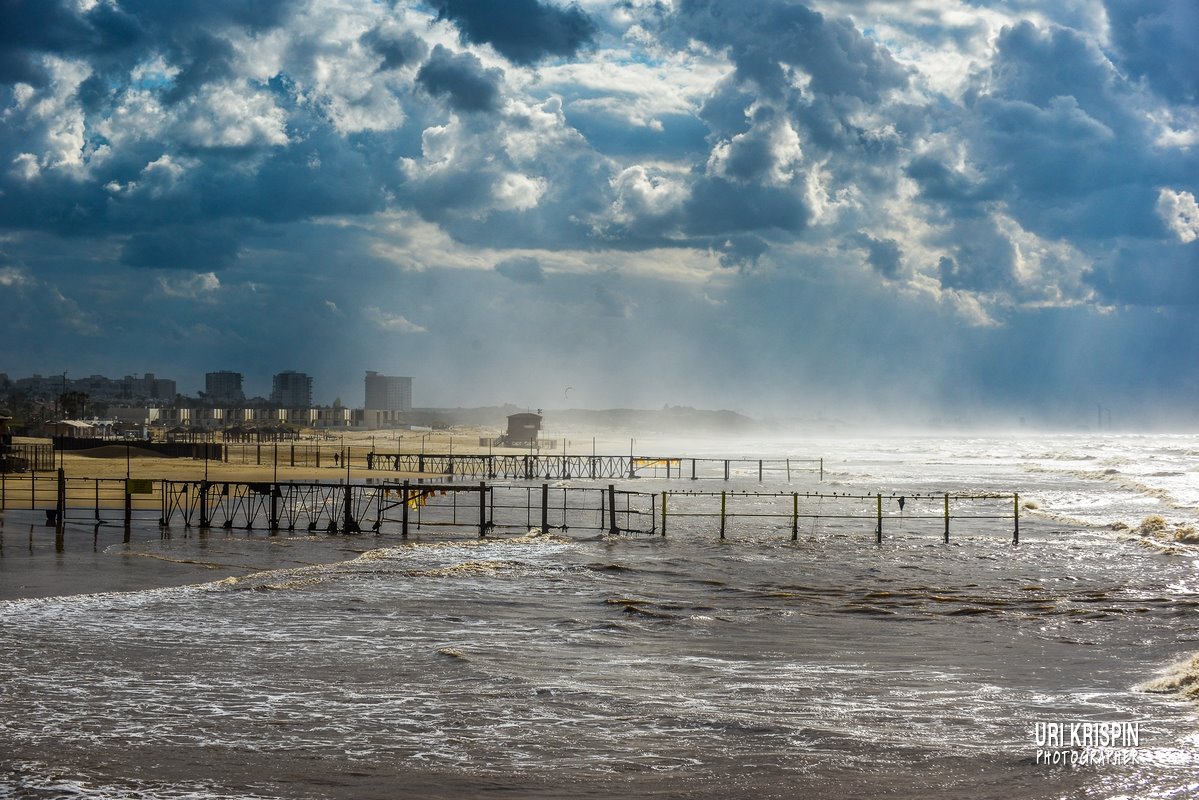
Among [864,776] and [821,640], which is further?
[821,640]

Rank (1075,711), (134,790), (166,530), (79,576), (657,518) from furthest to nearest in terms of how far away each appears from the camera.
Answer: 1. (657,518)
2. (166,530)
3. (79,576)
4. (1075,711)
5. (134,790)

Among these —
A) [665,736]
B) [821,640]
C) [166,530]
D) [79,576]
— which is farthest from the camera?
[166,530]

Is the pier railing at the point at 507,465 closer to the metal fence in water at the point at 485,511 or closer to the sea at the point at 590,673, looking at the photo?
the metal fence in water at the point at 485,511

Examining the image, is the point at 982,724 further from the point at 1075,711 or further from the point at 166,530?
→ the point at 166,530

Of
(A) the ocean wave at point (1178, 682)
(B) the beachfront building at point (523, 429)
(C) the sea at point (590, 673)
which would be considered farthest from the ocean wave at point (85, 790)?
(B) the beachfront building at point (523, 429)

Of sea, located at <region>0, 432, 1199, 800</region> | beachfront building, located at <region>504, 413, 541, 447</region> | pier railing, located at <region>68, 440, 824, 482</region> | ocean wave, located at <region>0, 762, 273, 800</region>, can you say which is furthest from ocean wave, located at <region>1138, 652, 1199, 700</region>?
beachfront building, located at <region>504, 413, 541, 447</region>

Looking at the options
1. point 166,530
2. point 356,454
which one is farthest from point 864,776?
point 356,454

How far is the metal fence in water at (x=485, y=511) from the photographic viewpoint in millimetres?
39312

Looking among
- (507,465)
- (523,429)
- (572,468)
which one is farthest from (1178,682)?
(523,429)

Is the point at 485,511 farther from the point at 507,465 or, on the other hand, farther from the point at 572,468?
the point at 572,468

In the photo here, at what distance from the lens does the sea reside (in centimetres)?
1113

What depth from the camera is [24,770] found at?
11031 mm

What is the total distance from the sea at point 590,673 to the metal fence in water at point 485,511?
586 centimetres

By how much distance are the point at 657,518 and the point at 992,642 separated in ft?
91.3
